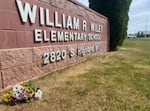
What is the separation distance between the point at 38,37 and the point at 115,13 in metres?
9.27

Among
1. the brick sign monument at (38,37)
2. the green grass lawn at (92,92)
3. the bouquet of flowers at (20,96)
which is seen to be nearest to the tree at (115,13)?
the brick sign monument at (38,37)

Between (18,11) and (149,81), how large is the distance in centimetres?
355

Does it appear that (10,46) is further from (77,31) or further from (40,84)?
(77,31)

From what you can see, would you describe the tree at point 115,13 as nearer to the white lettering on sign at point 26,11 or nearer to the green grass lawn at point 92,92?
the green grass lawn at point 92,92

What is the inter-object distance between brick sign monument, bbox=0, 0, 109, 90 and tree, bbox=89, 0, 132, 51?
531 centimetres

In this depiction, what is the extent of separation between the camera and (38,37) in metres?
5.16

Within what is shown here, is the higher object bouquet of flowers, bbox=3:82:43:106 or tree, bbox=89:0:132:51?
tree, bbox=89:0:132:51

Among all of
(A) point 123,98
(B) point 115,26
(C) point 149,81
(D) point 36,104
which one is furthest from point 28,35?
(B) point 115,26

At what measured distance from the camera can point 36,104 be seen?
3387 millimetres

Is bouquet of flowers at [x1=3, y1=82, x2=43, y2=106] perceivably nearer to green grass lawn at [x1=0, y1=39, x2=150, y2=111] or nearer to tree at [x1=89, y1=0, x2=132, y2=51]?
green grass lawn at [x1=0, y1=39, x2=150, y2=111]

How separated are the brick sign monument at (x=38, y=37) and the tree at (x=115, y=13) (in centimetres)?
531

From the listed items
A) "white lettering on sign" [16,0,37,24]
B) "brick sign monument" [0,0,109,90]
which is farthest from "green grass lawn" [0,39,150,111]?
"white lettering on sign" [16,0,37,24]

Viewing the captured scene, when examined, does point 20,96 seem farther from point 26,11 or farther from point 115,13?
point 115,13

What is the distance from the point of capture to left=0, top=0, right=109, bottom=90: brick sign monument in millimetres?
4141
